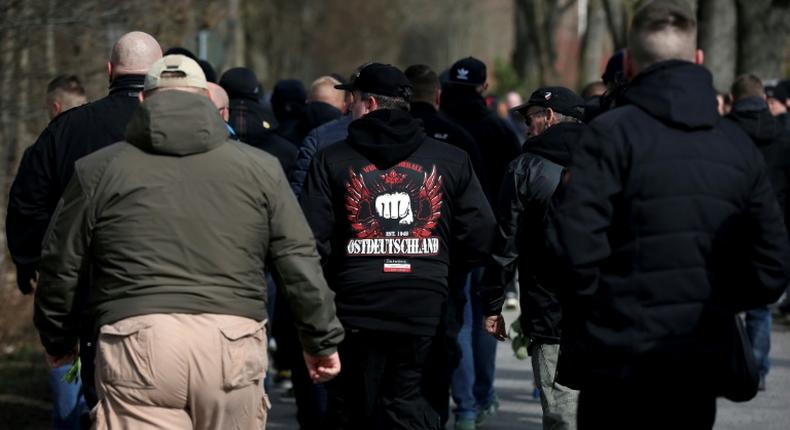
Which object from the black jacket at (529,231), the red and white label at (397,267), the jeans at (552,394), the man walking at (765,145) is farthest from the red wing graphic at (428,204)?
the man walking at (765,145)

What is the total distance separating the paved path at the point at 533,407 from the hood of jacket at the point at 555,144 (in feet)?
9.11

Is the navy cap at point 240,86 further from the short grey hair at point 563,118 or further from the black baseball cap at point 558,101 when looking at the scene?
the short grey hair at point 563,118

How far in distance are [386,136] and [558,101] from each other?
0.96 m

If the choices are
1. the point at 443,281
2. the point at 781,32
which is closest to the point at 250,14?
the point at 781,32

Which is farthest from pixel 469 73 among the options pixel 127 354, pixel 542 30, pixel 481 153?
pixel 542 30

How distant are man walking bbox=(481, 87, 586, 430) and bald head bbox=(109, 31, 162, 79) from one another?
1721 millimetres

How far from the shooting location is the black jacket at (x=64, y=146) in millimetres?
6738

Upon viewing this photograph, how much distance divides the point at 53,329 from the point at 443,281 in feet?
7.58

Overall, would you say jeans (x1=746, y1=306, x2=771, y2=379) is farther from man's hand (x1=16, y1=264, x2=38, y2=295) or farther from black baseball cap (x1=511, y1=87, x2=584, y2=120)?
man's hand (x1=16, y1=264, x2=38, y2=295)

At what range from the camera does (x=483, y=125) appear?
10.3 m

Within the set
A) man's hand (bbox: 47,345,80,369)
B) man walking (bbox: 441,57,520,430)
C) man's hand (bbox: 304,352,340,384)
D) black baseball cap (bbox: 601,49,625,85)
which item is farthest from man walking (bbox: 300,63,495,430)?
man walking (bbox: 441,57,520,430)

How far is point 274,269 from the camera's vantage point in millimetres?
5250

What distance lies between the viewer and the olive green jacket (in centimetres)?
499

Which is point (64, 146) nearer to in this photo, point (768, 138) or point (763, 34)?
point (768, 138)
